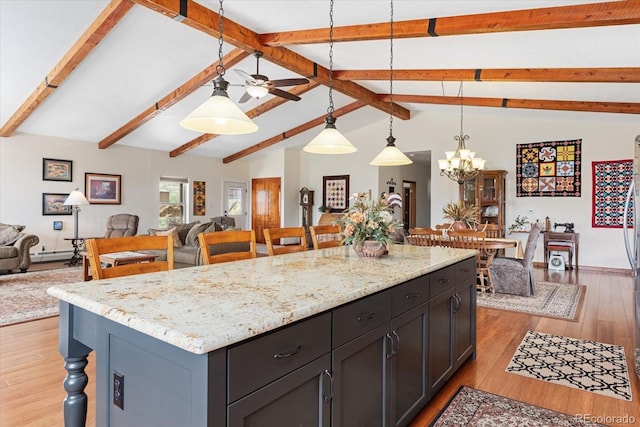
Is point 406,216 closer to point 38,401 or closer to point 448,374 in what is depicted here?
point 448,374

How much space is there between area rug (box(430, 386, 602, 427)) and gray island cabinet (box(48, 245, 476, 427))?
178mm

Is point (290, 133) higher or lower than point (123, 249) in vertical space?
higher

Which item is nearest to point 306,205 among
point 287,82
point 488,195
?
point 488,195

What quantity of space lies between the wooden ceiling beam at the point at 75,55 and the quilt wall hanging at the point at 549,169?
7.49 metres

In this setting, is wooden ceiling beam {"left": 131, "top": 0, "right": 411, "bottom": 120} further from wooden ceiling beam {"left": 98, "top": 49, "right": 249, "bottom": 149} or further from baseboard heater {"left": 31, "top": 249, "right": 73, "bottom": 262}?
baseboard heater {"left": 31, "top": 249, "right": 73, "bottom": 262}

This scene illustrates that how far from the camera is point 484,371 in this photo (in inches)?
108

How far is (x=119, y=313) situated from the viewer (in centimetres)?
116

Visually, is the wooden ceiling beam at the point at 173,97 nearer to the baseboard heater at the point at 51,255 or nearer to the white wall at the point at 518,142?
the baseboard heater at the point at 51,255

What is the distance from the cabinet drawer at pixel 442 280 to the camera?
2.16 m

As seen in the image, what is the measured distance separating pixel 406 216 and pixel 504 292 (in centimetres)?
666

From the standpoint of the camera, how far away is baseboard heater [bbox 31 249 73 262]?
731cm

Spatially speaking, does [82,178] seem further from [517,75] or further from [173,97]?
[517,75]

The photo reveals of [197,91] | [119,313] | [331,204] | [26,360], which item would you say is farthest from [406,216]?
[119,313]

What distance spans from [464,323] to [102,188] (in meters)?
8.29
